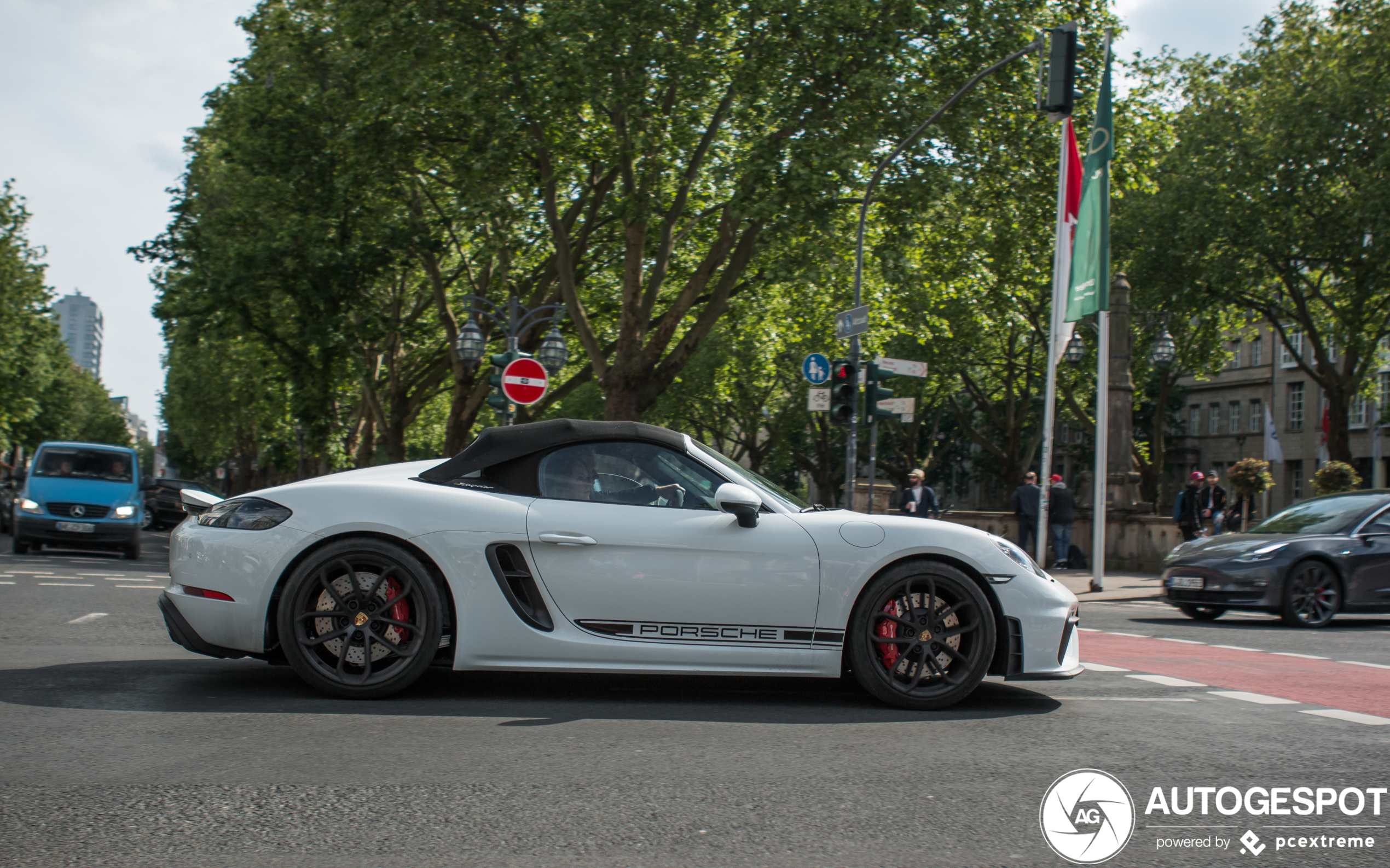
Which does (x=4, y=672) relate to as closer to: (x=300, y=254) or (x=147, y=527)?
(x=300, y=254)

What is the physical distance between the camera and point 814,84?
2139 centimetres

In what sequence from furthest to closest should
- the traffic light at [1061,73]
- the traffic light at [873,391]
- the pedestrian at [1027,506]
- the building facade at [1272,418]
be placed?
the building facade at [1272,418], the pedestrian at [1027,506], the traffic light at [873,391], the traffic light at [1061,73]

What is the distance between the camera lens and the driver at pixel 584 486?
5.79m

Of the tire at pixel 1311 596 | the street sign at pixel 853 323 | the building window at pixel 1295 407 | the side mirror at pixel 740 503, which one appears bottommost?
the tire at pixel 1311 596

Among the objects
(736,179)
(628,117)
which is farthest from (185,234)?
(736,179)

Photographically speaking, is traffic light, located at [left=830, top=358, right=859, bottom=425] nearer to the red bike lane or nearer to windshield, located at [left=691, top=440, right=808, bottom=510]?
the red bike lane

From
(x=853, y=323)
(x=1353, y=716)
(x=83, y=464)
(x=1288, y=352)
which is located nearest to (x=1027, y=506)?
(x=853, y=323)

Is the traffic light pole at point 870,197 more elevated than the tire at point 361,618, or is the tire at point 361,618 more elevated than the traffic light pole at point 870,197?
the traffic light pole at point 870,197

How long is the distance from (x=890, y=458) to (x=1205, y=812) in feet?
198

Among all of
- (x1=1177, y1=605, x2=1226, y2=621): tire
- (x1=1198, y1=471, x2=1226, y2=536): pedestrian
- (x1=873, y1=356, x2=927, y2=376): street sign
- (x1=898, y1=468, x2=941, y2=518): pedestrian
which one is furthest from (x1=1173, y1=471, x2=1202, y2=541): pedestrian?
(x1=1177, y1=605, x2=1226, y2=621): tire

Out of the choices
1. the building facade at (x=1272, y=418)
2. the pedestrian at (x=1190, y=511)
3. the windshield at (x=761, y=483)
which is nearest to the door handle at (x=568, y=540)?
the windshield at (x=761, y=483)

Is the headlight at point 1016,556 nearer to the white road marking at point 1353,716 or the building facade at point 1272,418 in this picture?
the white road marking at point 1353,716

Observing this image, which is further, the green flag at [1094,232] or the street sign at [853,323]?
the street sign at [853,323]

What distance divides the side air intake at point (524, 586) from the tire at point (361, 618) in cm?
30
